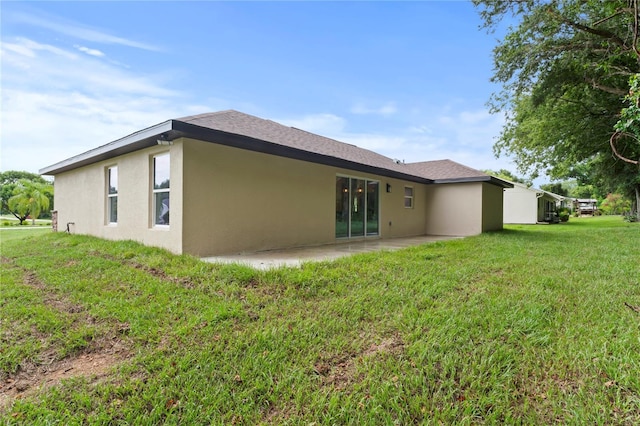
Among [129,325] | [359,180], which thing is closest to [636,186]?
[359,180]

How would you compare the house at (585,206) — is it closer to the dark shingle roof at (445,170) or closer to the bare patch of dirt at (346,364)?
the dark shingle roof at (445,170)

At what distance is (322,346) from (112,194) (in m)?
8.57

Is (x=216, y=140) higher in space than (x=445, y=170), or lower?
lower

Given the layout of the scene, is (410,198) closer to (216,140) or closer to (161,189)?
(216,140)

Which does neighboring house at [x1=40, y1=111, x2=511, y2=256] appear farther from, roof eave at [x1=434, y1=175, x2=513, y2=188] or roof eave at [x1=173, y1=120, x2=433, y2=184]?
roof eave at [x1=434, y1=175, x2=513, y2=188]

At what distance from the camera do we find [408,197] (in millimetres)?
13016

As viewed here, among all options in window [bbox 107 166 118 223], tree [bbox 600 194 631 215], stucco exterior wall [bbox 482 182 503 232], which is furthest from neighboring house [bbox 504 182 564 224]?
window [bbox 107 166 118 223]

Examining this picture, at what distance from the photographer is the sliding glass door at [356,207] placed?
980 centimetres

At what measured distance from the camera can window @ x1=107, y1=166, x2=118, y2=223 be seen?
8586 millimetres

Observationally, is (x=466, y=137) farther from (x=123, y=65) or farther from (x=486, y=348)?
(x=486, y=348)

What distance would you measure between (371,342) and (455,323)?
2.94 ft

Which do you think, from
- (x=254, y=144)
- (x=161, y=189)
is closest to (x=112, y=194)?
(x=161, y=189)

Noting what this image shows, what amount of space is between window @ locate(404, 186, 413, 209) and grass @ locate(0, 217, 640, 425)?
8.10 meters

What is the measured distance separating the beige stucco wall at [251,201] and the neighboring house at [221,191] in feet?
0.07
